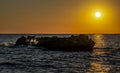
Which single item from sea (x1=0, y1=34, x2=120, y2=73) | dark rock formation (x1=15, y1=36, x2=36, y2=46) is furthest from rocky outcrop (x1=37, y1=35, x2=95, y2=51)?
dark rock formation (x1=15, y1=36, x2=36, y2=46)

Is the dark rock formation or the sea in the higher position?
the dark rock formation

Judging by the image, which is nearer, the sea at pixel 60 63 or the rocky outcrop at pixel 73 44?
the sea at pixel 60 63

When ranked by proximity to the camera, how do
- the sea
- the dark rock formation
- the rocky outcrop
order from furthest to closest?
the dark rock formation
the rocky outcrop
the sea

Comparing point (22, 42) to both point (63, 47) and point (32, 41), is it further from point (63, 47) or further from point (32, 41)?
point (63, 47)

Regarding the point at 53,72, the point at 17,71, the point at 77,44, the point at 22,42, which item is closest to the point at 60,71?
the point at 53,72

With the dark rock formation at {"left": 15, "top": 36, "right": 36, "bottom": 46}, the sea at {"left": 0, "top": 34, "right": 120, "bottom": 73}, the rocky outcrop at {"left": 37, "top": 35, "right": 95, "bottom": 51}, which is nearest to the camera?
the sea at {"left": 0, "top": 34, "right": 120, "bottom": 73}

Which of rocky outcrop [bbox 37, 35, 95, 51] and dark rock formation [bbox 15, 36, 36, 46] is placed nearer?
rocky outcrop [bbox 37, 35, 95, 51]

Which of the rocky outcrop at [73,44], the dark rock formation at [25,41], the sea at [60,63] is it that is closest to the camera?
the sea at [60,63]

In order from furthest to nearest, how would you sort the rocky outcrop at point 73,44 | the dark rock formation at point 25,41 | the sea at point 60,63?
1. the dark rock formation at point 25,41
2. the rocky outcrop at point 73,44
3. the sea at point 60,63

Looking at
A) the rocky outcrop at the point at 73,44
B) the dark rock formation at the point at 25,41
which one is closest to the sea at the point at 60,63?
the rocky outcrop at the point at 73,44

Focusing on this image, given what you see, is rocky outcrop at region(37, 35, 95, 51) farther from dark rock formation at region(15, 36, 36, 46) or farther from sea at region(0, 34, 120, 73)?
dark rock formation at region(15, 36, 36, 46)

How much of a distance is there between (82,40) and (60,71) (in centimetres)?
4064

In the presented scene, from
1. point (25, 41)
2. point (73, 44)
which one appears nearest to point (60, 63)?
point (73, 44)

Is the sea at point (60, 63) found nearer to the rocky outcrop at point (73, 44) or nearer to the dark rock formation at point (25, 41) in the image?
the rocky outcrop at point (73, 44)
